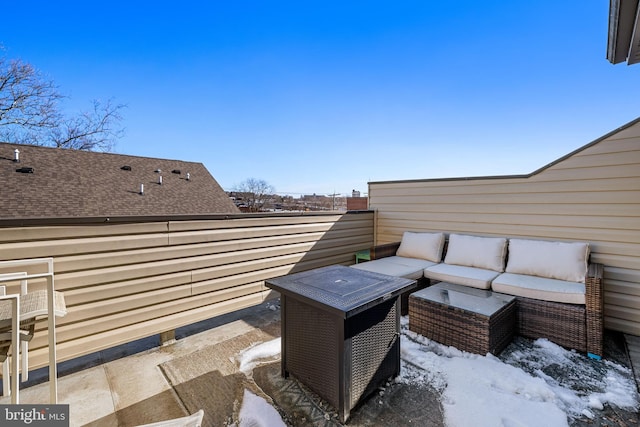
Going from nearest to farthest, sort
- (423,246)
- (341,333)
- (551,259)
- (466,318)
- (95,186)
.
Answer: (341,333), (466,318), (551,259), (423,246), (95,186)

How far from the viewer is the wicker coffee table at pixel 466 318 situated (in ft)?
7.41

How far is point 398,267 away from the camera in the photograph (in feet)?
11.3

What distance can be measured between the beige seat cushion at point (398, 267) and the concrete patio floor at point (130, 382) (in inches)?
57.5

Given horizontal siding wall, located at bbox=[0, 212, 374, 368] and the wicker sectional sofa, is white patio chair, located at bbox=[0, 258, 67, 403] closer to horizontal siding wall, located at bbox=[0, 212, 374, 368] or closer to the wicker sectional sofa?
horizontal siding wall, located at bbox=[0, 212, 374, 368]

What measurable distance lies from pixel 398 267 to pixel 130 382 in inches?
115

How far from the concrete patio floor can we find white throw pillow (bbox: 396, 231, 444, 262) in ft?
6.45

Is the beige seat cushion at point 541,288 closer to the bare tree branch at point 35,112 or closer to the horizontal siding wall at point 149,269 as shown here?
the horizontal siding wall at point 149,269

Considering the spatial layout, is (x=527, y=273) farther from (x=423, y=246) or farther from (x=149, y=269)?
(x=149, y=269)

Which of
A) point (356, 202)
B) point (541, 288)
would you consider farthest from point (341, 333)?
point (356, 202)

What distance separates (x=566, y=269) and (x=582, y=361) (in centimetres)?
99

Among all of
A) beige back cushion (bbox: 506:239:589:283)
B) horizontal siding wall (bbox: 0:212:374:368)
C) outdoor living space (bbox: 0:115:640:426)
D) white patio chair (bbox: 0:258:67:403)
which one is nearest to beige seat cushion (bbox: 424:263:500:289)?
beige back cushion (bbox: 506:239:589:283)

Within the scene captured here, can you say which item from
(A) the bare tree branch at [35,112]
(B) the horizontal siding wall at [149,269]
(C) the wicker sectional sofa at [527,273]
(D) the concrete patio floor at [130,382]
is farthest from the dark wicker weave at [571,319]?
(A) the bare tree branch at [35,112]

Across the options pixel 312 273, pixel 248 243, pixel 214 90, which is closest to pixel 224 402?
pixel 312 273

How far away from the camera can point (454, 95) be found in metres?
5.53
